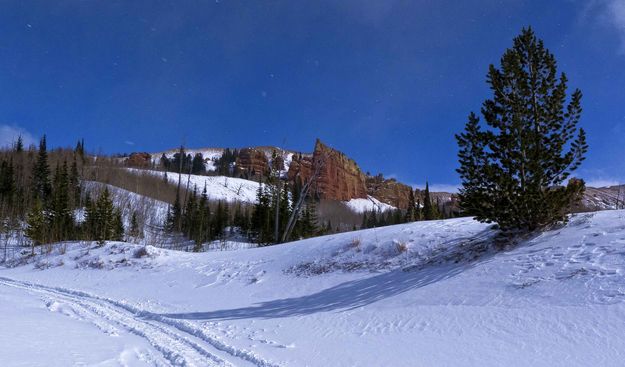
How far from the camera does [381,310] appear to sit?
29.4 ft

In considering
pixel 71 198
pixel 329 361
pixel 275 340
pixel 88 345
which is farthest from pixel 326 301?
pixel 71 198

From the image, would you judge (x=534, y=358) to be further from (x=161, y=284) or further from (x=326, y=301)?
(x=161, y=284)

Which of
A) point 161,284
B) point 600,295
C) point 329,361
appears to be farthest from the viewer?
point 161,284

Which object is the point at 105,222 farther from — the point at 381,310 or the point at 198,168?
the point at 198,168

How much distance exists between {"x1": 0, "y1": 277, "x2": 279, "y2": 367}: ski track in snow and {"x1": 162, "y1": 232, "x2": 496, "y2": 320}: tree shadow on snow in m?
1.21

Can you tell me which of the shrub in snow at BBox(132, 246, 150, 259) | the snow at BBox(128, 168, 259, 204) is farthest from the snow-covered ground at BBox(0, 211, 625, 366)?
the snow at BBox(128, 168, 259, 204)

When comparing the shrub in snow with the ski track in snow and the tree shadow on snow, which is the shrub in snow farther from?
the tree shadow on snow

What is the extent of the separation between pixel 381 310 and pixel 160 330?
16.3ft

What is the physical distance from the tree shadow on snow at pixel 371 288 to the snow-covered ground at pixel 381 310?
5 cm

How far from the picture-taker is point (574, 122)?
36.8ft

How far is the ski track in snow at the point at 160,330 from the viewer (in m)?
6.47

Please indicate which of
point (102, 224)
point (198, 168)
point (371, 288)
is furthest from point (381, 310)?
point (198, 168)

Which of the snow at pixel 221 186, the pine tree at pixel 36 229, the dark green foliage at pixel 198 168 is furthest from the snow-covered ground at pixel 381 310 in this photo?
the dark green foliage at pixel 198 168

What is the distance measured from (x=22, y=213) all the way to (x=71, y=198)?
6.31m
